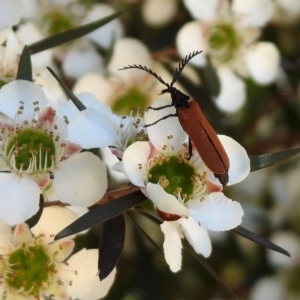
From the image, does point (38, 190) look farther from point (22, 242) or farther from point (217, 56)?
point (217, 56)

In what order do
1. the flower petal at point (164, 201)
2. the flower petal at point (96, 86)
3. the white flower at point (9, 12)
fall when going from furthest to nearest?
1. the flower petal at point (96, 86)
2. the white flower at point (9, 12)
3. the flower petal at point (164, 201)

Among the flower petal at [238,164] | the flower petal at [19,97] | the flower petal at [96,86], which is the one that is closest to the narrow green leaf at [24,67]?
the flower petal at [19,97]

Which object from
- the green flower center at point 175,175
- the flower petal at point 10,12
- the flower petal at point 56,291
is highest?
the flower petal at point 10,12

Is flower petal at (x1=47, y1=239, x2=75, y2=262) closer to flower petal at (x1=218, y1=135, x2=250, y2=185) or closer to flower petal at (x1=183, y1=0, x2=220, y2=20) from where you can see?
flower petal at (x1=218, y1=135, x2=250, y2=185)

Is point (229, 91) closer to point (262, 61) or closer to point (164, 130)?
point (262, 61)

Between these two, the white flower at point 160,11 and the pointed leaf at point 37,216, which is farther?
the white flower at point 160,11

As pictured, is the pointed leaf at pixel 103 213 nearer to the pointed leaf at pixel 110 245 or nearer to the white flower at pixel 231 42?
the pointed leaf at pixel 110 245

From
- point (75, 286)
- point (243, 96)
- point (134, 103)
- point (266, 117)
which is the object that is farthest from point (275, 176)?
point (75, 286)
